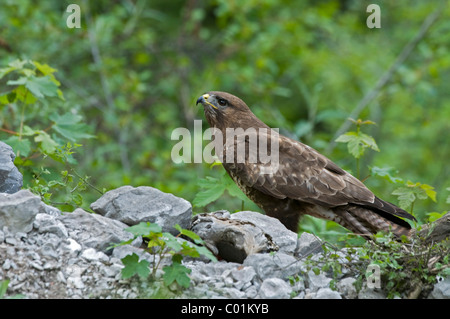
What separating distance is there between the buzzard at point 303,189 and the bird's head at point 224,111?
1.28ft

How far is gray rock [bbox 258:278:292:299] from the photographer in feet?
12.6

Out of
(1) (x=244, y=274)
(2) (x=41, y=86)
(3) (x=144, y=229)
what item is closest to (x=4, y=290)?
(3) (x=144, y=229)

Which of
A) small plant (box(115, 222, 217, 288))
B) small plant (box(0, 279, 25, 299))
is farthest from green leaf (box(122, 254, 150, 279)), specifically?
small plant (box(0, 279, 25, 299))

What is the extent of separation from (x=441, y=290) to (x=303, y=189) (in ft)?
5.82

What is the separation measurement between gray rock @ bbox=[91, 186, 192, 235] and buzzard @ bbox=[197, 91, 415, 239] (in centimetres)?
107

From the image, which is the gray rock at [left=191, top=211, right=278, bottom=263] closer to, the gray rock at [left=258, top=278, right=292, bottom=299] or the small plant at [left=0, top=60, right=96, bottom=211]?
the gray rock at [left=258, top=278, right=292, bottom=299]

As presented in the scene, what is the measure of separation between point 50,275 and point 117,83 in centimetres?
668

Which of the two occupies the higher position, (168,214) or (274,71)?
(274,71)

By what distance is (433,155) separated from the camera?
1201cm

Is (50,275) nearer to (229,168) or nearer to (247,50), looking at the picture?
(229,168)

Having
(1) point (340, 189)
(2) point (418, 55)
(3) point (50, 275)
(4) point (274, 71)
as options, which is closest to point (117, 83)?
(4) point (274, 71)

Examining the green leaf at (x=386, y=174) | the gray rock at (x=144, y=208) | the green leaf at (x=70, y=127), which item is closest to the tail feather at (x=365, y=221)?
the green leaf at (x=386, y=174)

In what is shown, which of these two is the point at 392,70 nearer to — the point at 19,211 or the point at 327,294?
the point at 327,294

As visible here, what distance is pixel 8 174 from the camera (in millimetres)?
4629
